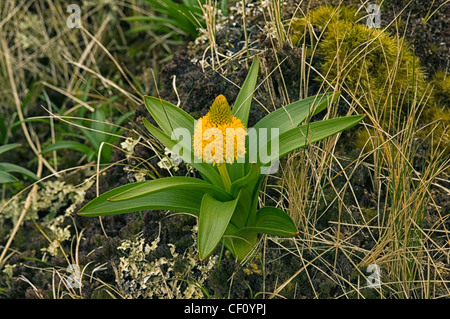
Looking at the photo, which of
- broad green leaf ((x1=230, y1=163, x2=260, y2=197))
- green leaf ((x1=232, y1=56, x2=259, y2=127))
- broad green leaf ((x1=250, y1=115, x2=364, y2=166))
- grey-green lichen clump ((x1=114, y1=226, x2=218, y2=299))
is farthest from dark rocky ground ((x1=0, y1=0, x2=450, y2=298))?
broad green leaf ((x1=250, y1=115, x2=364, y2=166))

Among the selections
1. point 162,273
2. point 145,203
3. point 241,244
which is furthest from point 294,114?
point 162,273

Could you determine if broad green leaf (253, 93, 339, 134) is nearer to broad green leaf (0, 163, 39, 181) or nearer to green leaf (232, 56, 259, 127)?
green leaf (232, 56, 259, 127)

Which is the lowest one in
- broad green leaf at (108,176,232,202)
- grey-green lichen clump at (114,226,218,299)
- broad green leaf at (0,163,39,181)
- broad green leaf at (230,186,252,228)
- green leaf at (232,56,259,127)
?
grey-green lichen clump at (114,226,218,299)

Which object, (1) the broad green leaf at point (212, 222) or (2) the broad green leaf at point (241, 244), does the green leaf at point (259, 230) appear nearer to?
(2) the broad green leaf at point (241, 244)

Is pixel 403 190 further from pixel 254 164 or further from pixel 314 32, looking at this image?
pixel 314 32

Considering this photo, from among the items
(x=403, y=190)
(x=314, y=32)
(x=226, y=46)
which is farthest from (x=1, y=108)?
(x=403, y=190)

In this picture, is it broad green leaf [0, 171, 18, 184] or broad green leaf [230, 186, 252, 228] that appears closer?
broad green leaf [230, 186, 252, 228]

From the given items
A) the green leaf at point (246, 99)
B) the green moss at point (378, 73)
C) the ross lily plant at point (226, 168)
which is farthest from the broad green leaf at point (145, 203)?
the green moss at point (378, 73)
